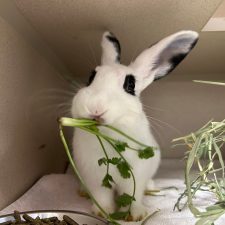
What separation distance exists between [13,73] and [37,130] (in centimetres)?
38

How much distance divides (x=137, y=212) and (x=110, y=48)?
2.03 ft

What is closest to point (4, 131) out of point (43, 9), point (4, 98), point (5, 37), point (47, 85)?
point (4, 98)

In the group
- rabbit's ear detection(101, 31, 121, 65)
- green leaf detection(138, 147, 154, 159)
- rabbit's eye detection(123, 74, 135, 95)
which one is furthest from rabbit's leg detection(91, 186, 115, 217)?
rabbit's ear detection(101, 31, 121, 65)

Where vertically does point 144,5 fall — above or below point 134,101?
above

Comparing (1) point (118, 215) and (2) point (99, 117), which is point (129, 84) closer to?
(2) point (99, 117)

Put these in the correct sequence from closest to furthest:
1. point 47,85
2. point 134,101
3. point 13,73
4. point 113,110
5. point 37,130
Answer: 1. point 113,110
2. point 134,101
3. point 13,73
4. point 37,130
5. point 47,85

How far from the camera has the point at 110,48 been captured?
1381 millimetres

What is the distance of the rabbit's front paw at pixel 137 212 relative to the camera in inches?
46.5

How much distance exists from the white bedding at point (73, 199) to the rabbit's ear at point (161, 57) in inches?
17.0

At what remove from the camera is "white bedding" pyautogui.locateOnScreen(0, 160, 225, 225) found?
44.5 inches

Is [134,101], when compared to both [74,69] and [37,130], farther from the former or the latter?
[74,69]

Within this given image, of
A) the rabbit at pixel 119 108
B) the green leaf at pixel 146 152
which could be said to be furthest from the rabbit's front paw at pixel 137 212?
the green leaf at pixel 146 152

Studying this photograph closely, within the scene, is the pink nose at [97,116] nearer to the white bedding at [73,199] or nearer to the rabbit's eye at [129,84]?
the rabbit's eye at [129,84]

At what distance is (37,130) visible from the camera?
163 centimetres
